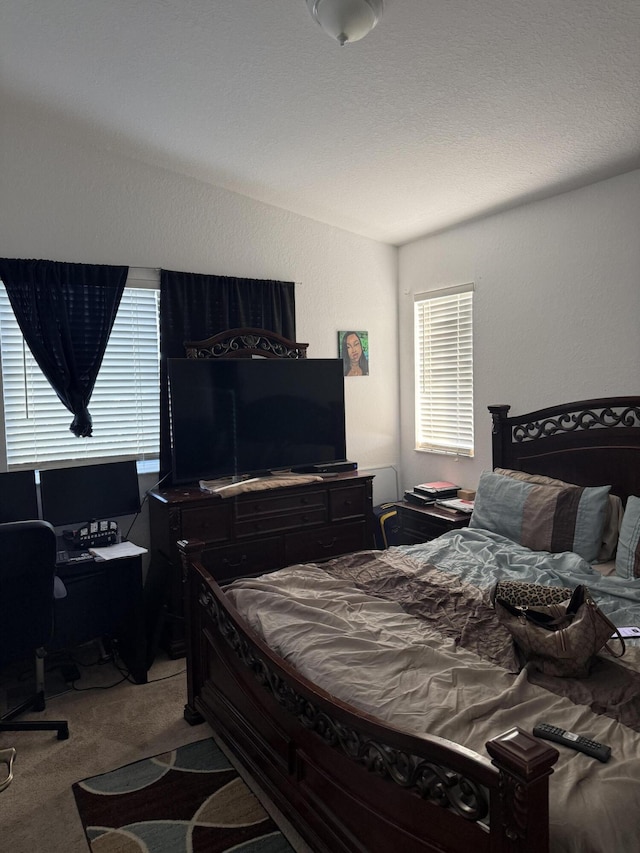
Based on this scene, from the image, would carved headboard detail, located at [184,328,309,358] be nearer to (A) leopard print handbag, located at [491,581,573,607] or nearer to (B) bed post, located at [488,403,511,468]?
(B) bed post, located at [488,403,511,468]

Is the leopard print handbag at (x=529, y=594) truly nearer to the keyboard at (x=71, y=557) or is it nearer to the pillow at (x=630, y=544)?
the pillow at (x=630, y=544)

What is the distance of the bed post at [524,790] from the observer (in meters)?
1.09

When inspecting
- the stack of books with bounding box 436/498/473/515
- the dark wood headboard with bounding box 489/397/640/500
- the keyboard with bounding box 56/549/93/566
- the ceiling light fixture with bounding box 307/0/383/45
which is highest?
the ceiling light fixture with bounding box 307/0/383/45

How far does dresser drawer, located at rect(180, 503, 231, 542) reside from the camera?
11.0ft

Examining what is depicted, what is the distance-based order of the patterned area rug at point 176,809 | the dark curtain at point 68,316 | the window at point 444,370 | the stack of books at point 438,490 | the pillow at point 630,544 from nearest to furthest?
1. the patterned area rug at point 176,809
2. the pillow at point 630,544
3. the dark curtain at point 68,316
4. the stack of books at point 438,490
5. the window at point 444,370

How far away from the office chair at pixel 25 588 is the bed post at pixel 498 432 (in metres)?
2.55

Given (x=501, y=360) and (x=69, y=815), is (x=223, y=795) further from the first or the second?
(x=501, y=360)

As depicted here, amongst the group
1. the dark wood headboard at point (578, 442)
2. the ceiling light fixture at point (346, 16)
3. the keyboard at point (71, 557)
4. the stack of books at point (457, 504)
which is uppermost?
the ceiling light fixture at point (346, 16)

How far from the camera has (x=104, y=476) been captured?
3.40 meters

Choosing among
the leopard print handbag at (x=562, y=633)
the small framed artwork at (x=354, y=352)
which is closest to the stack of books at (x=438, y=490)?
the small framed artwork at (x=354, y=352)

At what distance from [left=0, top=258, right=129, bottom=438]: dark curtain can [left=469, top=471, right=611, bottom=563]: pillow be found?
7.84 feet

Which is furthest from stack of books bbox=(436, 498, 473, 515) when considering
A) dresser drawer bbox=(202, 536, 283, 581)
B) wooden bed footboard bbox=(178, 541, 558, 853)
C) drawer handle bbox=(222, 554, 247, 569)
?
wooden bed footboard bbox=(178, 541, 558, 853)

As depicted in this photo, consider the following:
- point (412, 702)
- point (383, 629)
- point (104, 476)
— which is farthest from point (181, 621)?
point (412, 702)

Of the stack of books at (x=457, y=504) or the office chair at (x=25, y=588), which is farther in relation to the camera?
the stack of books at (x=457, y=504)
